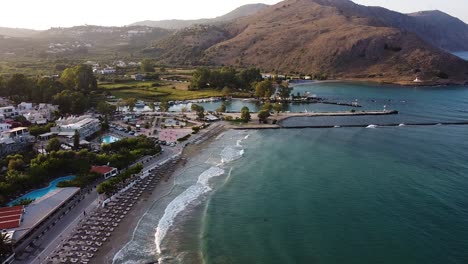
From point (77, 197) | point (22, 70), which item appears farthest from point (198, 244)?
point (22, 70)

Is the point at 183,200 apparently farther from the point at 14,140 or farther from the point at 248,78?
the point at 248,78

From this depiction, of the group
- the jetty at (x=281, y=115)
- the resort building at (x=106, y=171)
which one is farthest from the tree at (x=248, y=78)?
the resort building at (x=106, y=171)

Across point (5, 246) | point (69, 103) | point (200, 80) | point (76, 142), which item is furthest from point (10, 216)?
point (200, 80)

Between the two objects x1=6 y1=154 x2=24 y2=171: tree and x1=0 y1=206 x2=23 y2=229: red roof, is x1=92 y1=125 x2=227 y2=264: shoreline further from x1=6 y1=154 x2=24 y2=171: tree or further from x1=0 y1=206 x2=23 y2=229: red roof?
x1=6 y1=154 x2=24 y2=171: tree

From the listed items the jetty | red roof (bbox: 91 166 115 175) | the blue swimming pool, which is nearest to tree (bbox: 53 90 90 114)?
the jetty

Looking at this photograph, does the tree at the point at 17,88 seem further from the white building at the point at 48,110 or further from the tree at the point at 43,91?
the white building at the point at 48,110

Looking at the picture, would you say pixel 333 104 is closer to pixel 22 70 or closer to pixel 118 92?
pixel 118 92

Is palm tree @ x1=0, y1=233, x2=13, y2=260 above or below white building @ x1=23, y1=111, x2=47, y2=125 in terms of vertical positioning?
below
